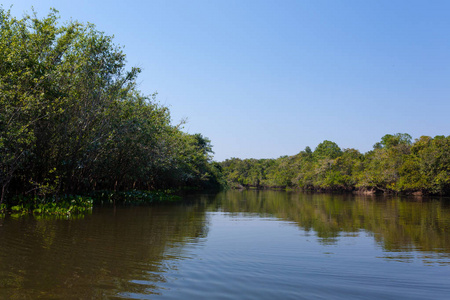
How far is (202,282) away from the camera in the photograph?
230 inches

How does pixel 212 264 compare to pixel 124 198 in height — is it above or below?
below

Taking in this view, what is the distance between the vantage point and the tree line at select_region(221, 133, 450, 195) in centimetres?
5066

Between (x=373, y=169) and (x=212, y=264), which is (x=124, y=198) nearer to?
(x=212, y=264)

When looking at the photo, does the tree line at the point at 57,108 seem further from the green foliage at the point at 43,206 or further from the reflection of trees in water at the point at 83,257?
the reflection of trees in water at the point at 83,257

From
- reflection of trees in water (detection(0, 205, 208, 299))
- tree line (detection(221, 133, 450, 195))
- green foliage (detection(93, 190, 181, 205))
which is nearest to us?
reflection of trees in water (detection(0, 205, 208, 299))

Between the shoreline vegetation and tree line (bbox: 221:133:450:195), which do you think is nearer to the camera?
the shoreline vegetation

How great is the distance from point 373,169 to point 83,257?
66792 mm

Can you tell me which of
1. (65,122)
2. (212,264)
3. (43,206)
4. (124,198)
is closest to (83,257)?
(212,264)

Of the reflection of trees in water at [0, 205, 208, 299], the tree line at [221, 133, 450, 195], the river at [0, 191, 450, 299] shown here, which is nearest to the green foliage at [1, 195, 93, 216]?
the reflection of trees in water at [0, 205, 208, 299]

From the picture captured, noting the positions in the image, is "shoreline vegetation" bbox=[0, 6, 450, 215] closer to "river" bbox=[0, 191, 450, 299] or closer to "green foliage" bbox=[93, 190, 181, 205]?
"green foliage" bbox=[93, 190, 181, 205]

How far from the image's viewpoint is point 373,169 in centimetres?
6681

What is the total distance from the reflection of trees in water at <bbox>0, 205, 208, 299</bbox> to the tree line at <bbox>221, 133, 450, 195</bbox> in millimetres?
48561

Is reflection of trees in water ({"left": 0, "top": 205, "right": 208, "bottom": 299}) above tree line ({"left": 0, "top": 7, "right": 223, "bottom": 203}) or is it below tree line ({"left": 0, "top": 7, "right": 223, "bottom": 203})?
below

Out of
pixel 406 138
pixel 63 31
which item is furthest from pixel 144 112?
pixel 406 138
